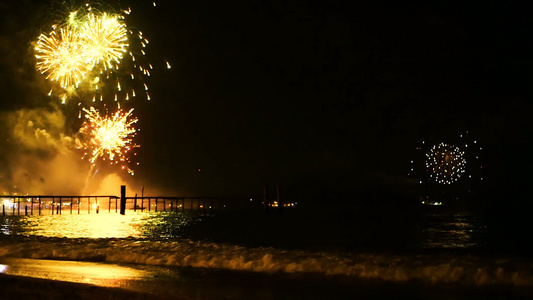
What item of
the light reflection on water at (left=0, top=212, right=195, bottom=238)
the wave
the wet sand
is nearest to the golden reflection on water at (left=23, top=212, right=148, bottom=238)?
the light reflection on water at (left=0, top=212, right=195, bottom=238)

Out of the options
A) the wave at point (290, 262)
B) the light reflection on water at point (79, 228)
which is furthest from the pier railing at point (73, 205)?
the wave at point (290, 262)

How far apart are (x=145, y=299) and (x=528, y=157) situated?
72338mm

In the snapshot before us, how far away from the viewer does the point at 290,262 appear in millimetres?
10523

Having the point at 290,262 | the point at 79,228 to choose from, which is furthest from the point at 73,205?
the point at 290,262

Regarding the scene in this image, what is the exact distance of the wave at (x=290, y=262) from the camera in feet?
30.2

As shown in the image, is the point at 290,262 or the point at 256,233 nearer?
the point at 290,262

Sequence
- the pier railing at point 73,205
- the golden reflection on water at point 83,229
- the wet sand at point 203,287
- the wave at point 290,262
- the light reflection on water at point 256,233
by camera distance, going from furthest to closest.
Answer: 1. the pier railing at point 73,205
2. the light reflection on water at point 256,233
3. the golden reflection on water at point 83,229
4. the wave at point 290,262
5. the wet sand at point 203,287

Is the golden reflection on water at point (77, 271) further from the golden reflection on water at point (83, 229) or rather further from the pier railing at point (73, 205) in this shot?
the pier railing at point (73, 205)

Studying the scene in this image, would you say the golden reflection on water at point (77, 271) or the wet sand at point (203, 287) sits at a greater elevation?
the golden reflection on water at point (77, 271)

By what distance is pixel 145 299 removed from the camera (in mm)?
6895

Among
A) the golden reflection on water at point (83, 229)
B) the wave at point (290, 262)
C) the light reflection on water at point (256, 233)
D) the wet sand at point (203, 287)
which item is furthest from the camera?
the light reflection on water at point (256, 233)

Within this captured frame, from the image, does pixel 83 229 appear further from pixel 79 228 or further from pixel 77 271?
pixel 77 271

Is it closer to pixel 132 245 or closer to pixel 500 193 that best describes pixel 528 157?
pixel 500 193

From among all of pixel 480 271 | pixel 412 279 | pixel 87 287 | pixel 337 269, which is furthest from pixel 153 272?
pixel 480 271
